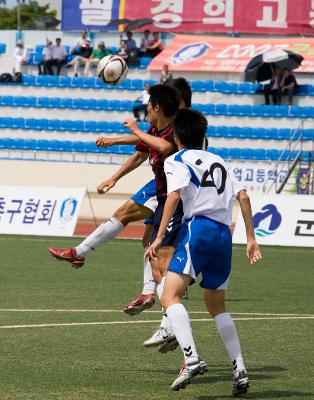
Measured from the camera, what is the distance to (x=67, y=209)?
24.9 metres

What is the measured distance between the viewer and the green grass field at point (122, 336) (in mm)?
8057

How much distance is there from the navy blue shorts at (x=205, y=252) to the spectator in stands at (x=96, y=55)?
29.1 meters

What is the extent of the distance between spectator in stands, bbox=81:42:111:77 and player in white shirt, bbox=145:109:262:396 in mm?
28949

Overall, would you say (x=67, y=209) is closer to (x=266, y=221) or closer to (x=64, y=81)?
(x=266, y=221)

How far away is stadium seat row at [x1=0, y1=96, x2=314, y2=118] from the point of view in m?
33.6

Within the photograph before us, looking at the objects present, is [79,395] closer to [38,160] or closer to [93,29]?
[38,160]

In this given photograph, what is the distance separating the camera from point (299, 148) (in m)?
31.8

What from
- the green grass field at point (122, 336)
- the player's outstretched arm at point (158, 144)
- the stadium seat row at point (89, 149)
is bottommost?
the stadium seat row at point (89, 149)

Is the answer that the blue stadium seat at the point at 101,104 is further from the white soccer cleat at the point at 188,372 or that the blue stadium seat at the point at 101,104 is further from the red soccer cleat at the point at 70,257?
the white soccer cleat at the point at 188,372

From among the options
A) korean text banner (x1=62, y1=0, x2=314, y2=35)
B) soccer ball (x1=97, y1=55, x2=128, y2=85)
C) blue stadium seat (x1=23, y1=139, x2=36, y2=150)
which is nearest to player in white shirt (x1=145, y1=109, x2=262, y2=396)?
soccer ball (x1=97, y1=55, x2=128, y2=85)

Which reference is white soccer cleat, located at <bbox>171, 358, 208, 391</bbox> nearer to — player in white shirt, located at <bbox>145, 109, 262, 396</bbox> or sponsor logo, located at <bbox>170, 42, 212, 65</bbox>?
player in white shirt, located at <bbox>145, 109, 262, 396</bbox>

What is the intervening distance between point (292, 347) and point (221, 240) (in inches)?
102

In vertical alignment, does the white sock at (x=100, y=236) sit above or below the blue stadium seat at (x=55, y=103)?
above

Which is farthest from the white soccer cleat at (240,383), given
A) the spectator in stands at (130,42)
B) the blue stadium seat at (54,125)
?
the spectator in stands at (130,42)
